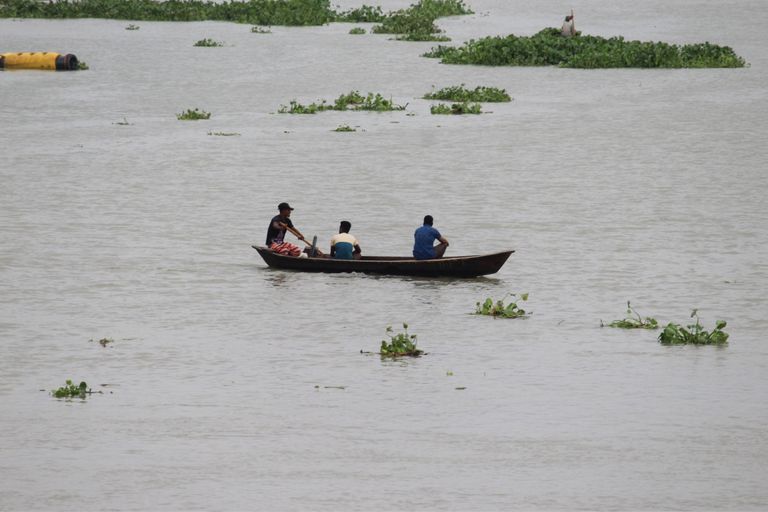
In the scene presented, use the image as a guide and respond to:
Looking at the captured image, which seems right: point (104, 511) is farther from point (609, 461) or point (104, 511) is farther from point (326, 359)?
point (326, 359)

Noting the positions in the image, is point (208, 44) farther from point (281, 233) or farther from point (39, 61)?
point (281, 233)

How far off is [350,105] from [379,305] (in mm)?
26105

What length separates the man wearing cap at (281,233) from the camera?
24281mm

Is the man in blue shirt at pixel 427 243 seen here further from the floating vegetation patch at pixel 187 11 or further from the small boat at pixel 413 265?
the floating vegetation patch at pixel 187 11

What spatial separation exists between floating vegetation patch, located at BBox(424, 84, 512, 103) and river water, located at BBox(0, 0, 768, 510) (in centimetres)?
103

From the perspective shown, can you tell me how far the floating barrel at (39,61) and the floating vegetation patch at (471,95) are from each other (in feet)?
49.3

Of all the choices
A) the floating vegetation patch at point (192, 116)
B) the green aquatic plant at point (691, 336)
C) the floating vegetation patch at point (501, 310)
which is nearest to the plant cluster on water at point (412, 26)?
the floating vegetation patch at point (192, 116)

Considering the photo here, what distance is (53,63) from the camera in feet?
183

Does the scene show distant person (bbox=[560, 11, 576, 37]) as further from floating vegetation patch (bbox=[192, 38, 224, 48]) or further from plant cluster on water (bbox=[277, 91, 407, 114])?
floating vegetation patch (bbox=[192, 38, 224, 48])

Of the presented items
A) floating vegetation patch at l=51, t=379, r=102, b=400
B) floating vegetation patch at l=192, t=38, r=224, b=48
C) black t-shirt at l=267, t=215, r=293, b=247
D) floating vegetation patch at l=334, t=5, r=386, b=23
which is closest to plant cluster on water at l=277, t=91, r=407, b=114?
floating vegetation patch at l=192, t=38, r=224, b=48

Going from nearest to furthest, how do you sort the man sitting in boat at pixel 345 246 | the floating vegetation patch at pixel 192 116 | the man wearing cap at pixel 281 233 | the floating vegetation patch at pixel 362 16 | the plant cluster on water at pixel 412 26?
the man sitting in boat at pixel 345 246 < the man wearing cap at pixel 281 233 < the floating vegetation patch at pixel 192 116 < the plant cluster on water at pixel 412 26 < the floating vegetation patch at pixel 362 16

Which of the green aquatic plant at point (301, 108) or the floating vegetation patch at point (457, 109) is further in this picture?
the green aquatic plant at point (301, 108)

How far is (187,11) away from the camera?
7856 cm

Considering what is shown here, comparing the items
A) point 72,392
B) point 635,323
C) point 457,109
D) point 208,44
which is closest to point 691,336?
point 635,323
